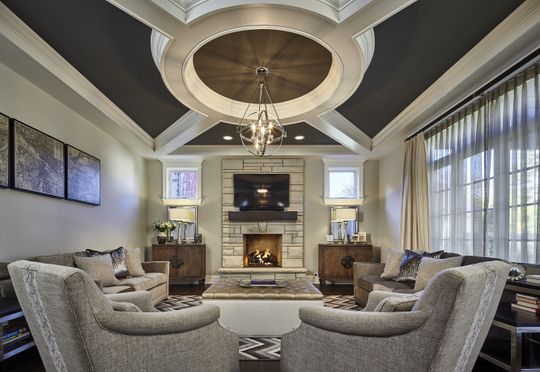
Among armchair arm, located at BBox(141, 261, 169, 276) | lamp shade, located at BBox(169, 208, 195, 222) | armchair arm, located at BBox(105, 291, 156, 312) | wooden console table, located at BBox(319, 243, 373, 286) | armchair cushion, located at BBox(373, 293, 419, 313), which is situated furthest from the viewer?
lamp shade, located at BBox(169, 208, 195, 222)

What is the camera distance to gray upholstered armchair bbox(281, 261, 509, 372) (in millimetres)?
1614

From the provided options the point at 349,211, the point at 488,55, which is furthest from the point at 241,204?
the point at 488,55

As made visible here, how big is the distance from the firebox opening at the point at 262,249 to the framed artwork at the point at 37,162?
406cm

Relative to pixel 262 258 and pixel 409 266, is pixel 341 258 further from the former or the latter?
pixel 409 266

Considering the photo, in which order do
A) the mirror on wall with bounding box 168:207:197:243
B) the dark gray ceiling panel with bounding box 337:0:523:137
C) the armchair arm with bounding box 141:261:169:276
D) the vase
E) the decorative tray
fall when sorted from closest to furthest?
the dark gray ceiling panel with bounding box 337:0:523:137 < the decorative tray < the armchair arm with bounding box 141:261:169:276 < the vase < the mirror on wall with bounding box 168:207:197:243

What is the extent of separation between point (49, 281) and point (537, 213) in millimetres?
3397

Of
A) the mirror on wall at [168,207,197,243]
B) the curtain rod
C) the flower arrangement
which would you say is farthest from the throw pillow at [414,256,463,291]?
the flower arrangement

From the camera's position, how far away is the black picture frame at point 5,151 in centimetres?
338

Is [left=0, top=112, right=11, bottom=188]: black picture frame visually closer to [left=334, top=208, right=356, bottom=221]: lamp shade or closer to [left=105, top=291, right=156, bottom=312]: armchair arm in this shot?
[left=105, top=291, right=156, bottom=312]: armchair arm

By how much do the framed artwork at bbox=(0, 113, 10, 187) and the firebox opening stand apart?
482 centimetres

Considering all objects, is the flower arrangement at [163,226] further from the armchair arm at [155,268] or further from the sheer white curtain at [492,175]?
the sheer white curtain at [492,175]

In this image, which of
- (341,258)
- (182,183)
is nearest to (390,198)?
(341,258)

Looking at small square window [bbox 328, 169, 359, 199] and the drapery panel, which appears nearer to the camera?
the drapery panel

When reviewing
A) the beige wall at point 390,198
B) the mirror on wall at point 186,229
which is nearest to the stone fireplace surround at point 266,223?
the mirror on wall at point 186,229
